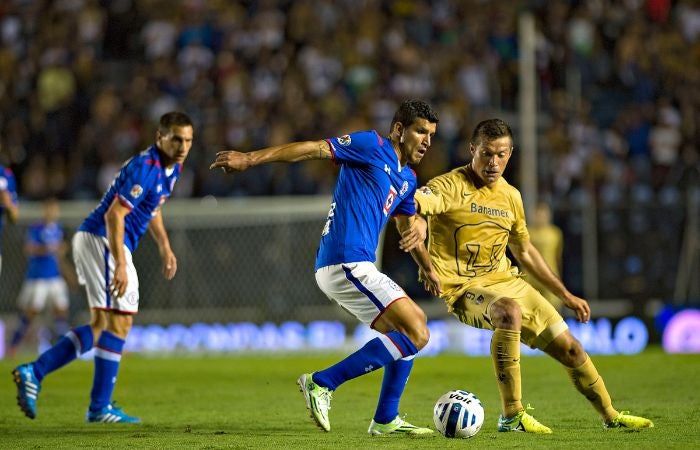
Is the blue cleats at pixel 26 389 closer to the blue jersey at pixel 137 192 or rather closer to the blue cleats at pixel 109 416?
the blue cleats at pixel 109 416

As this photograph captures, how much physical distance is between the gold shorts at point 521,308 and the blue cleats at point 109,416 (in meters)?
2.68

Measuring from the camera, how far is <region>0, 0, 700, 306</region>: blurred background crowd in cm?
1834

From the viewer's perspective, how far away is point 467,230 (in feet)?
26.7

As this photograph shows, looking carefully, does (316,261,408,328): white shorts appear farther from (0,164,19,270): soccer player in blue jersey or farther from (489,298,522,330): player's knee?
(0,164,19,270): soccer player in blue jersey

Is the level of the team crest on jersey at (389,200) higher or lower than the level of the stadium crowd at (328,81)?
lower

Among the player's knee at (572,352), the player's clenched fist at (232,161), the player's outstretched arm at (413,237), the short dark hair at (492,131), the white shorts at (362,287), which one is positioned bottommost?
the player's knee at (572,352)

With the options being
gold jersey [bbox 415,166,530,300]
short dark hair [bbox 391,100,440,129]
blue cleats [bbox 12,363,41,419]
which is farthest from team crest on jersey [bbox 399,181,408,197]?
blue cleats [bbox 12,363,41,419]

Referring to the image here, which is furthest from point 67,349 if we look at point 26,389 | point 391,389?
point 391,389

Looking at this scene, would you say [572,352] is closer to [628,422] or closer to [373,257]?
[628,422]

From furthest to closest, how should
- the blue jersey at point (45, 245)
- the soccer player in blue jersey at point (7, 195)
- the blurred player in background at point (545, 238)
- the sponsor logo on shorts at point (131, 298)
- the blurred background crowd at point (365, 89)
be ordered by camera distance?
the blurred background crowd at point (365, 89)
the blue jersey at point (45, 245)
the blurred player in background at point (545, 238)
the soccer player in blue jersey at point (7, 195)
the sponsor logo on shorts at point (131, 298)

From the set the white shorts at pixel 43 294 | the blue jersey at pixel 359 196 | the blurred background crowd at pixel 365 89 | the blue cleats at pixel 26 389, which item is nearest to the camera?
the blue jersey at pixel 359 196

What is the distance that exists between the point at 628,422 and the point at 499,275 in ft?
4.33

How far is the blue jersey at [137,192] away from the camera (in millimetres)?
8898

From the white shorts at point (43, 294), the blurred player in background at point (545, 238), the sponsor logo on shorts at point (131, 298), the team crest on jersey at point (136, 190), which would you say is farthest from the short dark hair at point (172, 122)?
Answer: the white shorts at point (43, 294)
